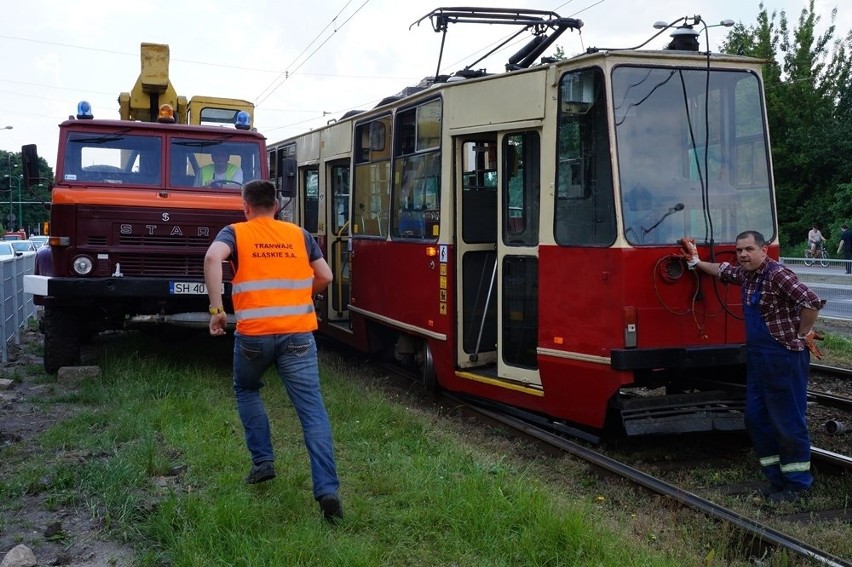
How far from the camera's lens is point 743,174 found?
23.0ft

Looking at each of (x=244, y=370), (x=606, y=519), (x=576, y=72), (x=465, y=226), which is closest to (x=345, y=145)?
(x=465, y=226)

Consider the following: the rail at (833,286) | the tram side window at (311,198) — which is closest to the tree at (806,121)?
the rail at (833,286)

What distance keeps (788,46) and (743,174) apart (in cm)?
3344

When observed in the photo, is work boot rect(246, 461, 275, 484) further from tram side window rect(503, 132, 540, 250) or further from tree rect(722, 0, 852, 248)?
tree rect(722, 0, 852, 248)

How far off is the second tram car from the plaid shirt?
2.64 ft

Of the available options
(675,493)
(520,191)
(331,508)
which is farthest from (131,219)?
(675,493)

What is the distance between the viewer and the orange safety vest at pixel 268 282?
505 centimetres

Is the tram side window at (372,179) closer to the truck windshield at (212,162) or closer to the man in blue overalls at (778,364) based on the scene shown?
the truck windshield at (212,162)

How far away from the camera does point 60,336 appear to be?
9.62 meters

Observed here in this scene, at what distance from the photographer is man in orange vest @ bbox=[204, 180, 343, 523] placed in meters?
4.99

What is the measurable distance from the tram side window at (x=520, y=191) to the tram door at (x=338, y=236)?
3.93 m

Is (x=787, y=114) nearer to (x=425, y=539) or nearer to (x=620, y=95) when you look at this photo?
(x=620, y=95)

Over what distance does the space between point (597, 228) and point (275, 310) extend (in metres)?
2.69

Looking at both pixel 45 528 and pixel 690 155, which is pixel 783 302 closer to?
pixel 690 155
